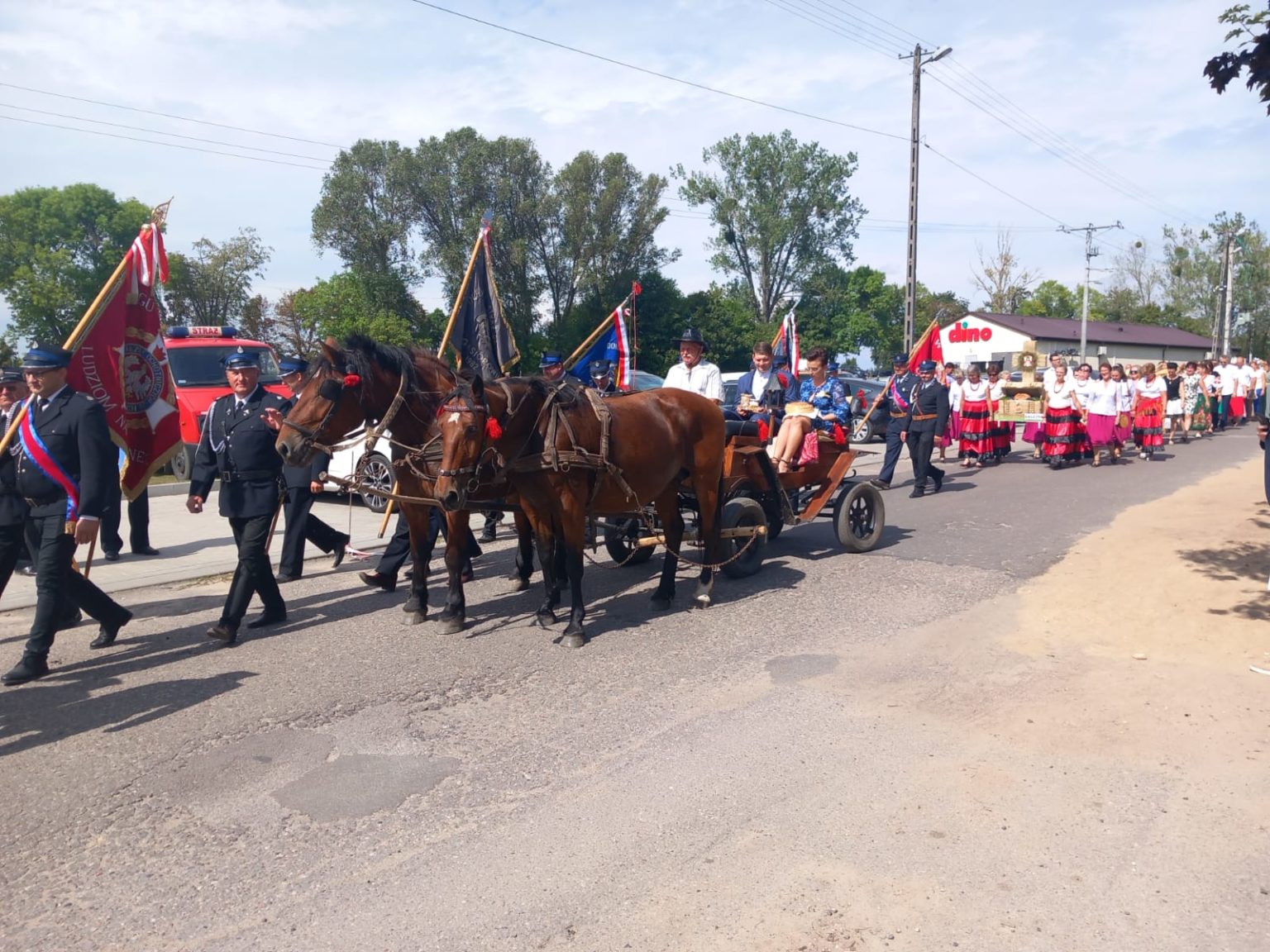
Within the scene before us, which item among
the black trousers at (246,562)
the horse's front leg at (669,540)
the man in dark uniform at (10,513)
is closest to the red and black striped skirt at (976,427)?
the horse's front leg at (669,540)

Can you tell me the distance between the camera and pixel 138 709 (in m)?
5.29

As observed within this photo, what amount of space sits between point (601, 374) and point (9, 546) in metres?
6.58

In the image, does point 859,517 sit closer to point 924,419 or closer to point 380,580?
point 380,580

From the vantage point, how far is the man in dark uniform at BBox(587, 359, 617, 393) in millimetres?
11133

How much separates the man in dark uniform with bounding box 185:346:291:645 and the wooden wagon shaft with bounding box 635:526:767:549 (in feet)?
10.1

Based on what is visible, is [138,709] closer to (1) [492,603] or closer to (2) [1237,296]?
(1) [492,603]

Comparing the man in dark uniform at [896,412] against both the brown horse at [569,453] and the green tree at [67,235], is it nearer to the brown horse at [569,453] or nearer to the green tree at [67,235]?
the brown horse at [569,453]

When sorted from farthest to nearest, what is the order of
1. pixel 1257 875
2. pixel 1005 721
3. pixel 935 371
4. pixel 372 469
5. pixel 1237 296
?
pixel 1237 296 → pixel 935 371 → pixel 372 469 → pixel 1005 721 → pixel 1257 875

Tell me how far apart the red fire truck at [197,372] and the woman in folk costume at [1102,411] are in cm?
1431

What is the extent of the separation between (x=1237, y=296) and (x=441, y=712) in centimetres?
7835

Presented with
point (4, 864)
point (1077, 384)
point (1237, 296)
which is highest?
point (1237, 296)

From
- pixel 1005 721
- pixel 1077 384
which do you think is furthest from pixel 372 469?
pixel 1077 384

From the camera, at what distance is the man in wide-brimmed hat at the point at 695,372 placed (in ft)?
29.0

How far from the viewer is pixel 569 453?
6453mm
